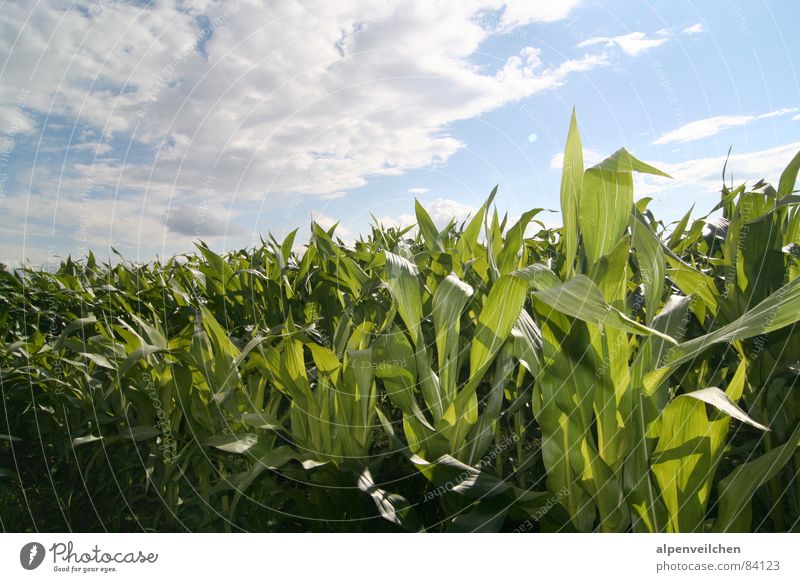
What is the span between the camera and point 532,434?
4.79 feet

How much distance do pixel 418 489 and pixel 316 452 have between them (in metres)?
0.27

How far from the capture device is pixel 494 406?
3.45 ft

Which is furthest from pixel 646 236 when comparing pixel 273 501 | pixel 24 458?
pixel 24 458
